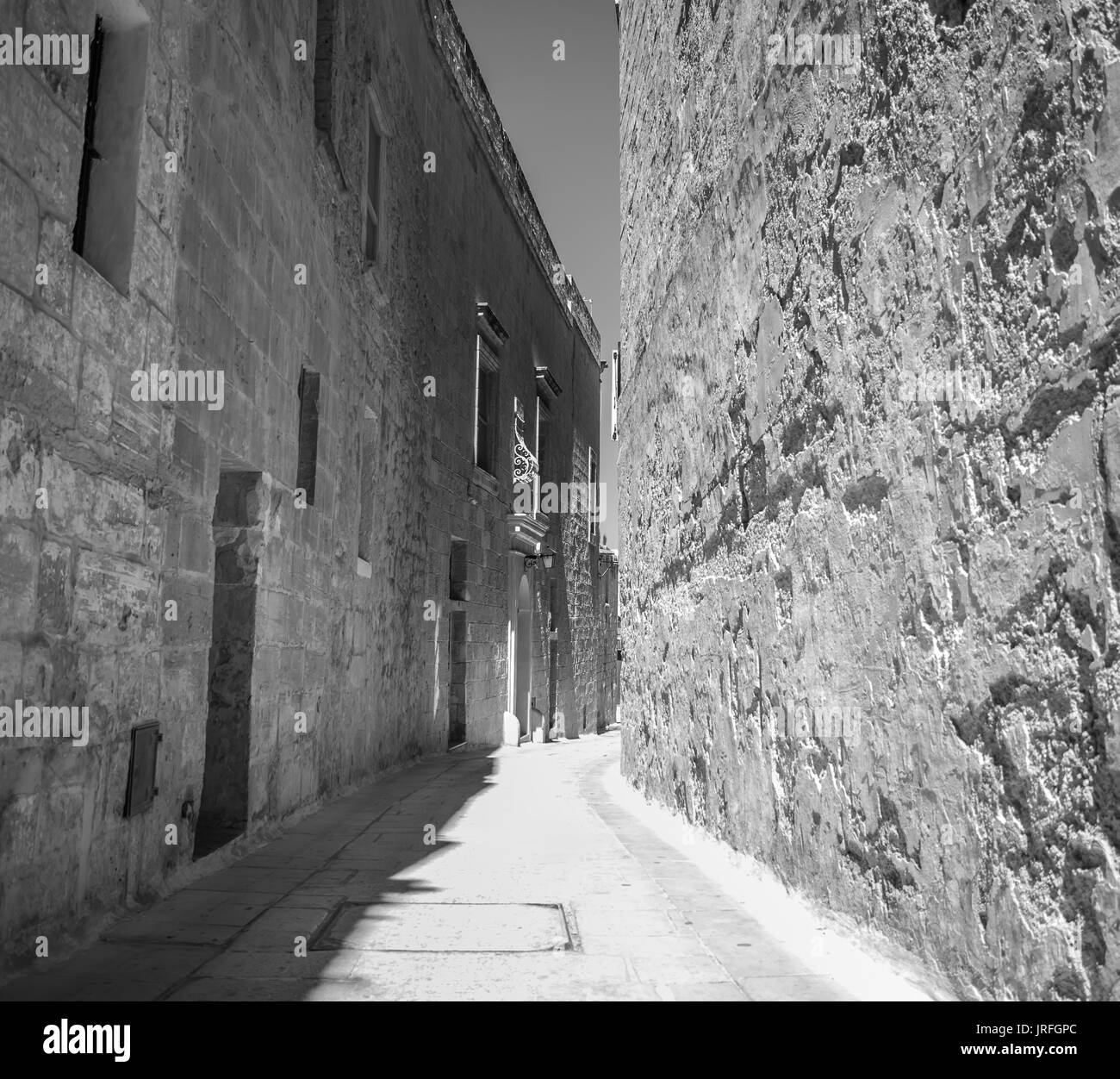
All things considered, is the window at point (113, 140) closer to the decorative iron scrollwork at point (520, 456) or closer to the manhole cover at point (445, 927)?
the manhole cover at point (445, 927)

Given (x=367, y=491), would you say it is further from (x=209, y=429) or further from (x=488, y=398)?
(x=488, y=398)

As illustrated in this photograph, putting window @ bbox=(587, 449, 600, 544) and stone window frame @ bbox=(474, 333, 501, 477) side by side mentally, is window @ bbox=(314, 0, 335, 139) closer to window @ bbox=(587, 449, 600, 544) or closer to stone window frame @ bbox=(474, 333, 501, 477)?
stone window frame @ bbox=(474, 333, 501, 477)

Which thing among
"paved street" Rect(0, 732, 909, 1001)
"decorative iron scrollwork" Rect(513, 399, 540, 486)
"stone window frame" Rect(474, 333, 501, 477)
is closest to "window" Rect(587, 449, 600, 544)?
"decorative iron scrollwork" Rect(513, 399, 540, 486)

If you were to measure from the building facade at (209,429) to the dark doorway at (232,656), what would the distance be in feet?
0.04

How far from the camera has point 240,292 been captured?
4.79 metres

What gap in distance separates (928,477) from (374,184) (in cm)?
740

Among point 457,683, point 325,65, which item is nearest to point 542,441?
point 457,683

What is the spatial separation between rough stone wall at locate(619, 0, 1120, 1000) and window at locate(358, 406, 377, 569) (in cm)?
392

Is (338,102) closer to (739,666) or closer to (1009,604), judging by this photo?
(739,666)

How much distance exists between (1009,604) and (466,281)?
11.3 metres

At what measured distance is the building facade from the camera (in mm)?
2838

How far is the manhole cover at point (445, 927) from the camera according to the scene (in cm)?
309

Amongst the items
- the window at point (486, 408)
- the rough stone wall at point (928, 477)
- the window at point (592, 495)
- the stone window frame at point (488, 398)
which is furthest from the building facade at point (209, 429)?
the window at point (592, 495)

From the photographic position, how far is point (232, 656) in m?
5.02
